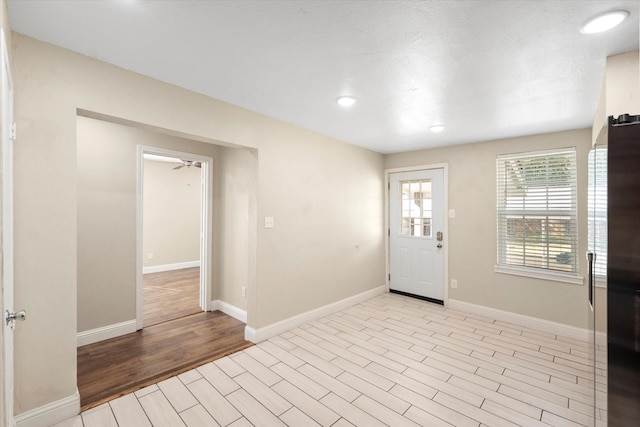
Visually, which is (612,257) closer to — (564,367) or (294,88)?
(564,367)

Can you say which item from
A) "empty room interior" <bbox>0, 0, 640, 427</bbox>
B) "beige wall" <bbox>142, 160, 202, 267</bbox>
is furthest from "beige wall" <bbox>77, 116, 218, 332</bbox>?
"beige wall" <bbox>142, 160, 202, 267</bbox>

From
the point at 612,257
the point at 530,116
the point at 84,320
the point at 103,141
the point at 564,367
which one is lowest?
the point at 564,367

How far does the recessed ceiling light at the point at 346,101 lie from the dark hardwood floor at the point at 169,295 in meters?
3.38

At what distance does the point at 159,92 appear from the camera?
2311 mm

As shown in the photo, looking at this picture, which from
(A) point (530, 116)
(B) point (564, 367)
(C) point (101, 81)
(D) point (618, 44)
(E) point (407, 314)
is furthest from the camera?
(E) point (407, 314)

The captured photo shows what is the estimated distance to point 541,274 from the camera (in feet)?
11.6

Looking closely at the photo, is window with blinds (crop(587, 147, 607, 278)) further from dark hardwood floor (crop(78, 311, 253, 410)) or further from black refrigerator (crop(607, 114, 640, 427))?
dark hardwood floor (crop(78, 311, 253, 410))

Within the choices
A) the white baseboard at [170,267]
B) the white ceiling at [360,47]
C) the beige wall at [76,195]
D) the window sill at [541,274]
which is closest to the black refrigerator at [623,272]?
the white ceiling at [360,47]

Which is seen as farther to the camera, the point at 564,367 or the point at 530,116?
the point at 530,116

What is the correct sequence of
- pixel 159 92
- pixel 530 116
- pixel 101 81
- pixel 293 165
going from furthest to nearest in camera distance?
pixel 293 165 → pixel 530 116 → pixel 159 92 → pixel 101 81

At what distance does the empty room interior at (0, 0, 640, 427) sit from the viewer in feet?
5.03

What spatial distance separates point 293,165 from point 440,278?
281 centimetres

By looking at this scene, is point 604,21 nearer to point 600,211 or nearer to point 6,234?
point 600,211

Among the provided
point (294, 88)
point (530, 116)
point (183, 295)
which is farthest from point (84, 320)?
point (530, 116)
